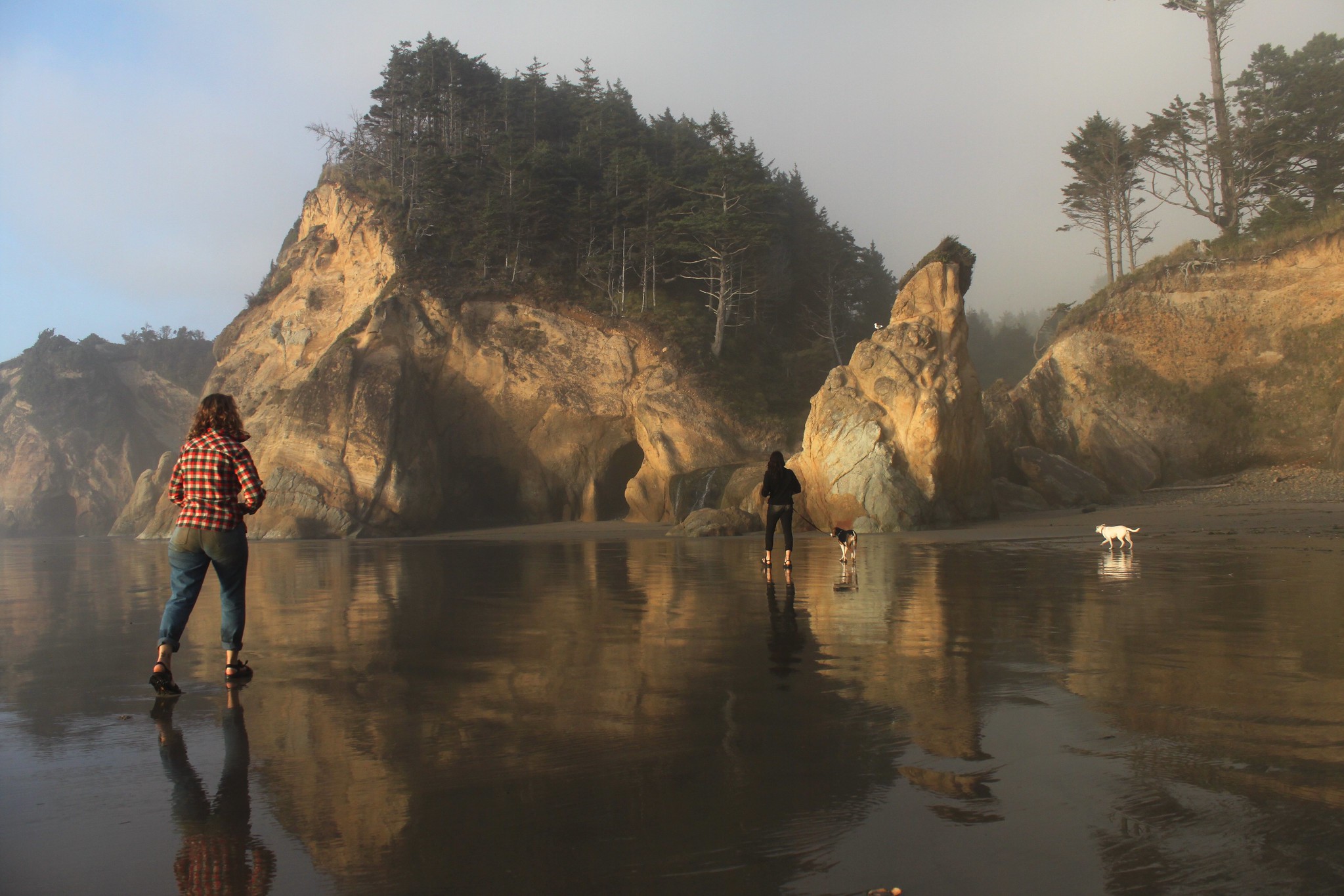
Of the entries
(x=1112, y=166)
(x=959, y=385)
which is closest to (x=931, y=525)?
(x=959, y=385)

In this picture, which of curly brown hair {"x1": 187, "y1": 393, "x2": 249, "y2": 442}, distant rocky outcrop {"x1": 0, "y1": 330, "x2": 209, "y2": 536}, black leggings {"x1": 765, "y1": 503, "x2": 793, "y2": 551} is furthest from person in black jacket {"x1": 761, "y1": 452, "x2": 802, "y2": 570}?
distant rocky outcrop {"x1": 0, "y1": 330, "x2": 209, "y2": 536}

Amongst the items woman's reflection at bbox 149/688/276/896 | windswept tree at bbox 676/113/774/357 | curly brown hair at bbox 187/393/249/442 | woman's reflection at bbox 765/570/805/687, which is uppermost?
windswept tree at bbox 676/113/774/357

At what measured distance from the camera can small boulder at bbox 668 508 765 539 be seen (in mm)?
24953

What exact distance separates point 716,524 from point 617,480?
15.7 meters

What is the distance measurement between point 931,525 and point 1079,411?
14.2 m

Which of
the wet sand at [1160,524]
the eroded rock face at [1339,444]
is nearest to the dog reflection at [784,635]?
the wet sand at [1160,524]

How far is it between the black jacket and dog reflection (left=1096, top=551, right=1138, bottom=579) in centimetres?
413

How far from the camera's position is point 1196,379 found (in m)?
33.7

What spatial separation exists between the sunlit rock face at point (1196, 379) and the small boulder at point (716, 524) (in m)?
10.2

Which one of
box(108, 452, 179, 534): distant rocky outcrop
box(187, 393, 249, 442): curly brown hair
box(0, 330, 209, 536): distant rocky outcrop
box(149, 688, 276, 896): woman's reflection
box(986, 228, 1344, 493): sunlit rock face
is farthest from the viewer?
box(0, 330, 209, 536): distant rocky outcrop

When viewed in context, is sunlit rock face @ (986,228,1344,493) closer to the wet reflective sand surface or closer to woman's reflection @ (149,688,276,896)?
the wet reflective sand surface

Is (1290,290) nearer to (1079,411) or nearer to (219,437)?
(1079,411)

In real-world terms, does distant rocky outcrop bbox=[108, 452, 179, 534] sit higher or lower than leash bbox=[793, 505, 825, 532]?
higher

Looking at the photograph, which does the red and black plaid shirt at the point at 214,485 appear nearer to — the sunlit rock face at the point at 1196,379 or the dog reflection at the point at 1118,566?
the dog reflection at the point at 1118,566
